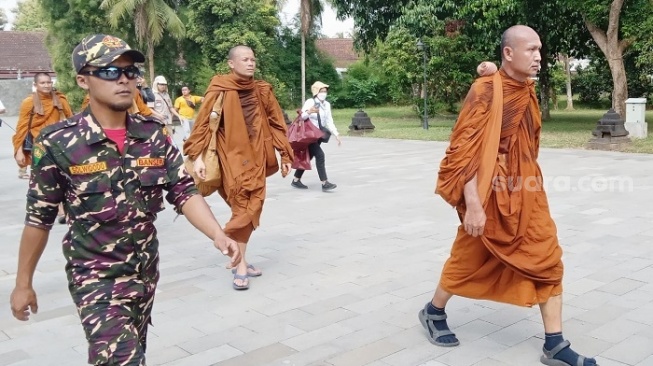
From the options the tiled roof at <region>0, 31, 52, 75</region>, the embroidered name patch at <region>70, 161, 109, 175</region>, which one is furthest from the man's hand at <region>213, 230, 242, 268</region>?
the tiled roof at <region>0, 31, 52, 75</region>

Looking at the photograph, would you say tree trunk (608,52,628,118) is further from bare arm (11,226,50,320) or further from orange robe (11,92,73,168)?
bare arm (11,226,50,320)

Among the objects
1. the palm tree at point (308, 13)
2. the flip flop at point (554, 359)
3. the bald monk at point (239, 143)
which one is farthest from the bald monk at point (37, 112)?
the palm tree at point (308, 13)

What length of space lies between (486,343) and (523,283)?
0.56 meters

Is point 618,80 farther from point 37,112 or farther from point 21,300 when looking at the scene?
point 21,300

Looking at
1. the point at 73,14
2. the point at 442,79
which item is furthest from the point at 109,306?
the point at 73,14

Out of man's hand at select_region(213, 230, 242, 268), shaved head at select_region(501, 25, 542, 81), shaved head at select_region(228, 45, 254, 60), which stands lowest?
man's hand at select_region(213, 230, 242, 268)

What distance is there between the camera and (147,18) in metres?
→ 29.6

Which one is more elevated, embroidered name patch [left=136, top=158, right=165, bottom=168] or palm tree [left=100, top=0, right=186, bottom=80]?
palm tree [left=100, top=0, right=186, bottom=80]

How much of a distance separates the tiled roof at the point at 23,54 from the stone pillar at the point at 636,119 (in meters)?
38.5

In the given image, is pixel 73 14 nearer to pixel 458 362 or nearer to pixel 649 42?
pixel 649 42

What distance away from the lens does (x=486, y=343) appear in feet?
12.8

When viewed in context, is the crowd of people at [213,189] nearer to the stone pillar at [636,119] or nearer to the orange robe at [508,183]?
the orange robe at [508,183]

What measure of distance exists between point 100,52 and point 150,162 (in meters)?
0.45

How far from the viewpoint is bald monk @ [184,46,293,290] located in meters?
5.23
